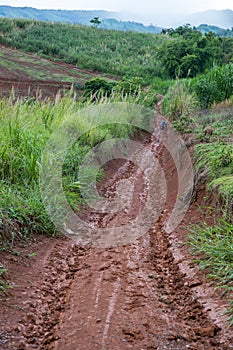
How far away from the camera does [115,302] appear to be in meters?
2.83

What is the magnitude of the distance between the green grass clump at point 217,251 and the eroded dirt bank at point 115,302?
9 centimetres

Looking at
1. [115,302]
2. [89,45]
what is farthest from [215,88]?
[89,45]

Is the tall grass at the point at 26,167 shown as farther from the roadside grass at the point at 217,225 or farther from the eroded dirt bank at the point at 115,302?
the roadside grass at the point at 217,225

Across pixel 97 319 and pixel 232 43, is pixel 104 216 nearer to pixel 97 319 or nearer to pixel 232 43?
pixel 97 319

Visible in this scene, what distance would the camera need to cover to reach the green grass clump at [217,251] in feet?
9.59

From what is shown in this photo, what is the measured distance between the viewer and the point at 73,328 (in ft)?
8.46

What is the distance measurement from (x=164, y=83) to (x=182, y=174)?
1143 centimetres

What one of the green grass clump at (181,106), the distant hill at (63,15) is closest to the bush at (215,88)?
the green grass clump at (181,106)

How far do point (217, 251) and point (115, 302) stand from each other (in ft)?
2.90

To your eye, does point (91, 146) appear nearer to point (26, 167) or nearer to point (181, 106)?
point (26, 167)

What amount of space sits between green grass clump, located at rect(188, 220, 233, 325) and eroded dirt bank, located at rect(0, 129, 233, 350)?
91mm

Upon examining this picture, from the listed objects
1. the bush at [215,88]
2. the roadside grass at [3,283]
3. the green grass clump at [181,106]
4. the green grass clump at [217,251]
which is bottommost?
the roadside grass at [3,283]

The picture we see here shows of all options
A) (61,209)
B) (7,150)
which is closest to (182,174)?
(61,209)

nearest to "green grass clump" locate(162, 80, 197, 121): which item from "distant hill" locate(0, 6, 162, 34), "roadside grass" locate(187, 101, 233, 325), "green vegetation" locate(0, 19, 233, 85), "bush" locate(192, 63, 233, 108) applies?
"bush" locate(192, 63, 233, 108)
